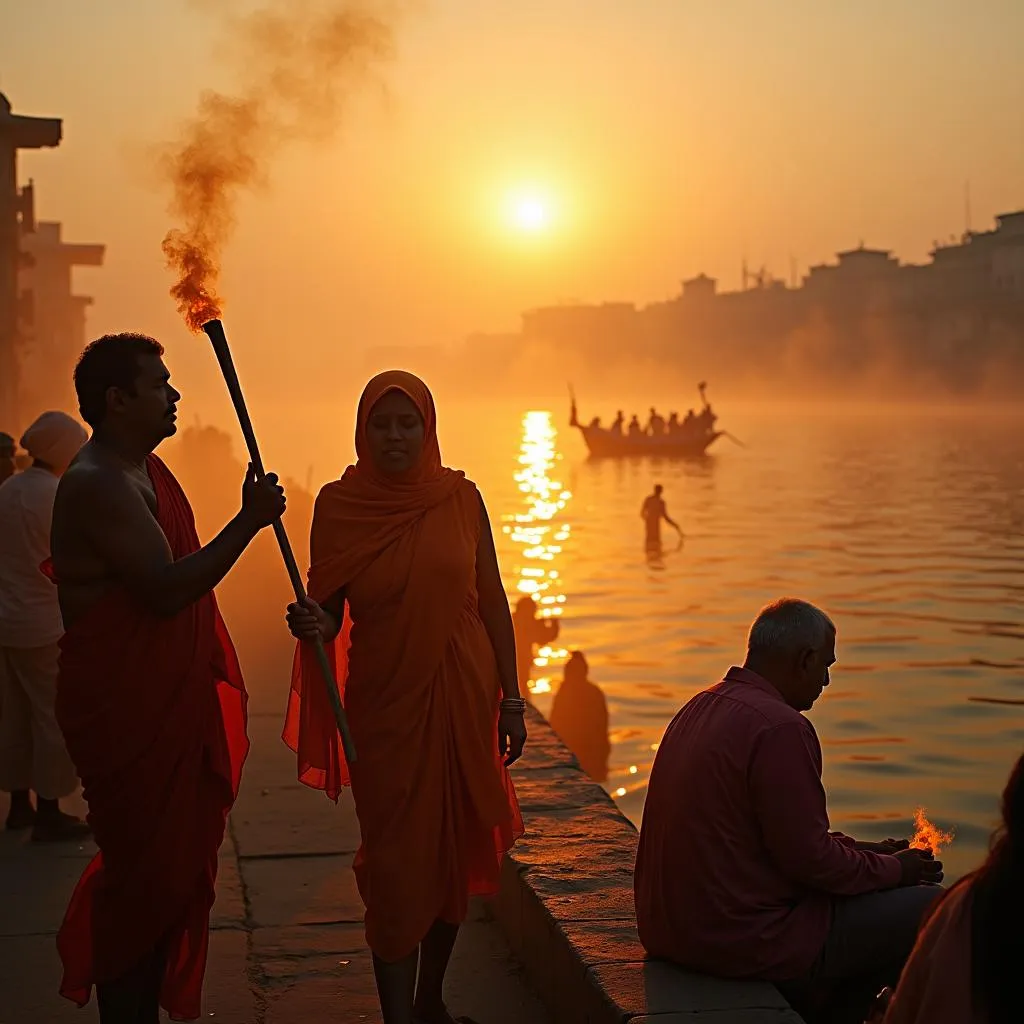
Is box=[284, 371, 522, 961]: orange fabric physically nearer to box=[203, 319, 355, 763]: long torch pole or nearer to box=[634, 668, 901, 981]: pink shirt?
box=[203, 319, 355, 763]: long torch pole

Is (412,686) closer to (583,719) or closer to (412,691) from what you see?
(412,691)

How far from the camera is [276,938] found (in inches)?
188

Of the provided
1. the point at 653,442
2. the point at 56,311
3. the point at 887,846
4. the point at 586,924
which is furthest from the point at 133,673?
the point at 653,442

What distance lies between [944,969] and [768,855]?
1.21 m


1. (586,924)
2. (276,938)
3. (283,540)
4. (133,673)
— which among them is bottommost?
(276,938)

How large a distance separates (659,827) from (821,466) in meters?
65.2

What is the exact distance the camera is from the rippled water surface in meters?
15.2

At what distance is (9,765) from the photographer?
5.91 meters

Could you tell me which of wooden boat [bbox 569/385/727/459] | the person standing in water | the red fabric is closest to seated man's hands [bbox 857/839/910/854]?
the red fabric

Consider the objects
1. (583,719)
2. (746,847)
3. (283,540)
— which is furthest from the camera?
(583,719)

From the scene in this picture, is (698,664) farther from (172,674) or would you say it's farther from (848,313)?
(848,313)

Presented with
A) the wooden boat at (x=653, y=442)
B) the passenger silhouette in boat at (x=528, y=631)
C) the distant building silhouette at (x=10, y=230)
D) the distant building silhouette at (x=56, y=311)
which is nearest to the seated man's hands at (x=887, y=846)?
the passenger silhouette in boat at (x=528, y=631)

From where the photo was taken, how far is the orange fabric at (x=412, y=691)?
3820mm

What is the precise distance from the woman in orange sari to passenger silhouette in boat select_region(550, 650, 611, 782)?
29.7ft
